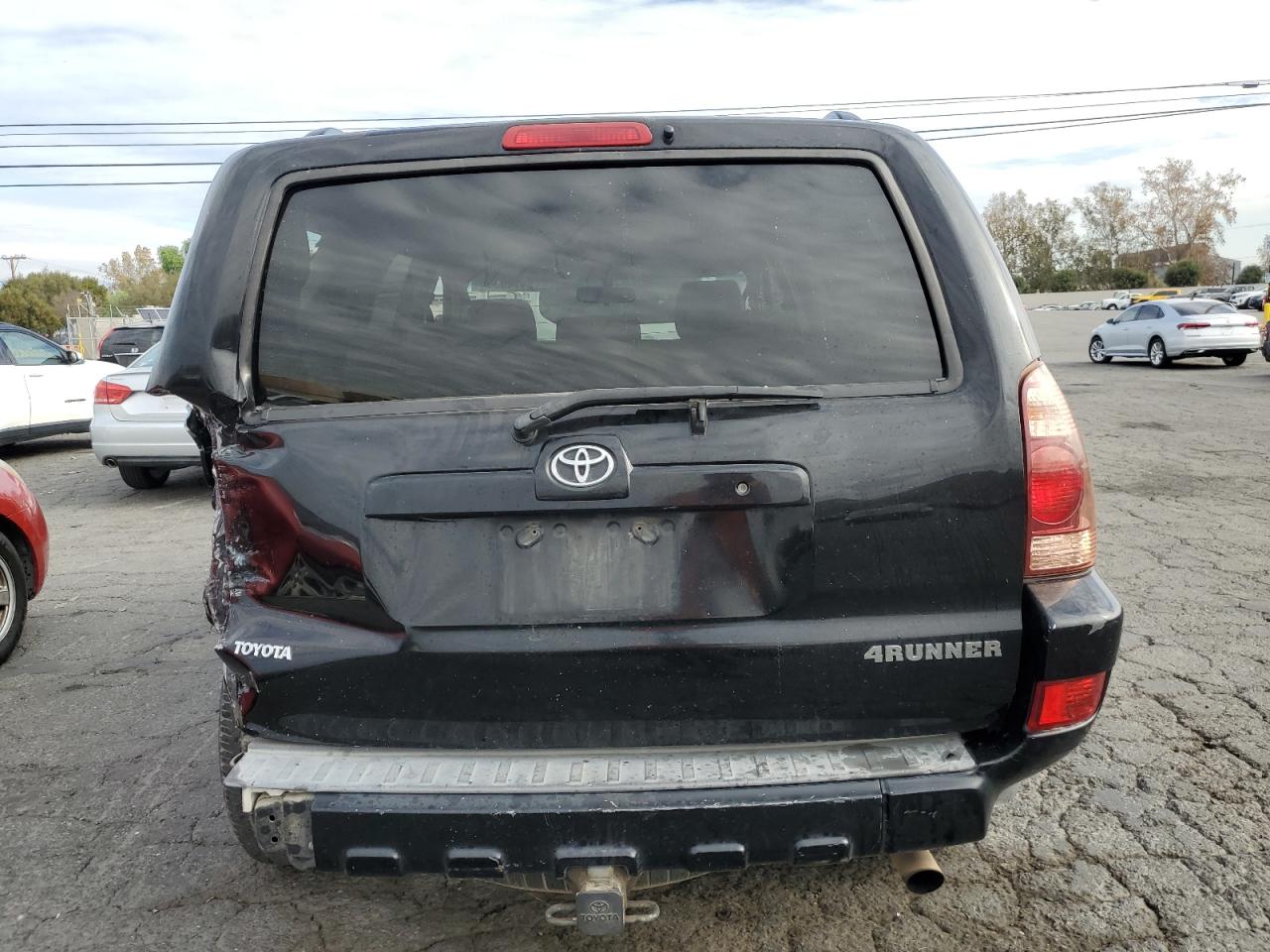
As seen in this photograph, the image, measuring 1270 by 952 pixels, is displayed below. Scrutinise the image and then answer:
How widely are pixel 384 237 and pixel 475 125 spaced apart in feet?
1.10

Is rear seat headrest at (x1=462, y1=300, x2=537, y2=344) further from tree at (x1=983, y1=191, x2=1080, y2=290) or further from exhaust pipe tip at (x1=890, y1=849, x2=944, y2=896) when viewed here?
tree at (x1=983, y1=191, x2=1080, y2=290)

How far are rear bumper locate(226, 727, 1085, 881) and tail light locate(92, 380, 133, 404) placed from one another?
331 inches

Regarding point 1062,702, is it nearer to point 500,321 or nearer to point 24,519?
point 500,321

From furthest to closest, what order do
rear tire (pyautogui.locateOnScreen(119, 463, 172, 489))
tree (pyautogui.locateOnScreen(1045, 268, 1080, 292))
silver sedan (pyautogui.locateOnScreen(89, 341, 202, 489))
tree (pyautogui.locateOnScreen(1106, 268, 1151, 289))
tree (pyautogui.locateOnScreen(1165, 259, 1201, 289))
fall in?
tree (pyautogui.locateOnScreen(1045, 268, 1080, 292)) → tree (pyautogui.locateOnScreen(1106, 268, 1151, 289)) → tree (pyautogui.locateOnScreen(1165, 259, 1201, 289)) → rear tire (pyautogui.locateOnScreen(119, 463, 172, 489)) → silver sedan (pyautogui.locateOnScreen(89, 341, 202, 489))

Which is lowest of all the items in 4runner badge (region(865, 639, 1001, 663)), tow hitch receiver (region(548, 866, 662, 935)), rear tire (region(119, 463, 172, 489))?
rear tire (region(119, 463, 172, 489))

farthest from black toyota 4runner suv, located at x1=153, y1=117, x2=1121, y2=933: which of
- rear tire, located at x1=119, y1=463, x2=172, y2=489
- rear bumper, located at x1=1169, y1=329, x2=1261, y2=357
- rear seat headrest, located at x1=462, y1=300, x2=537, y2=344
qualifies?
rear bumper, located at x1=1169, y1=329, x2=1261, y2=357

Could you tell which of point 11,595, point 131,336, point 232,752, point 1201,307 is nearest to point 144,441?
point 11,595

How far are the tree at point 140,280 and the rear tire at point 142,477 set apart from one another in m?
105

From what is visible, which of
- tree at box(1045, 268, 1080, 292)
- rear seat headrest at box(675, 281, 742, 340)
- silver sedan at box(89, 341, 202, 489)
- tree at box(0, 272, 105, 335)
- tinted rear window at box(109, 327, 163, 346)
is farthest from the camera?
tree at box(1045, 268, 1080, 292)

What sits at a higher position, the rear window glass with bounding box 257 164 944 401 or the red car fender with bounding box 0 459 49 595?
the rear window glass with bounding box 257 164 944 401

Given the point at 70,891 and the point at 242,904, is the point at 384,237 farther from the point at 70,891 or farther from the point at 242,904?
the point at 70,891

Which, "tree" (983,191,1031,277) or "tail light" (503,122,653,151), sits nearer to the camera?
"tail light" (503,122,653,151)

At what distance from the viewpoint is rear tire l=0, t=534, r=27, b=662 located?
17.5 feet

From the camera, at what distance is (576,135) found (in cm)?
241
